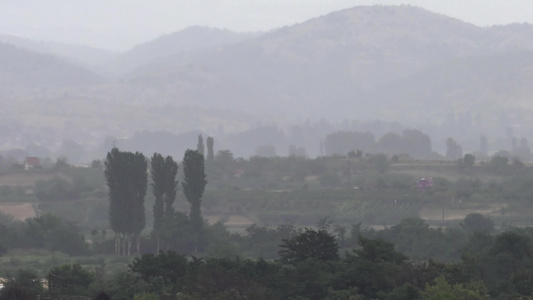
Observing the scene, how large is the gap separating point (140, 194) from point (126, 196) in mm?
1419

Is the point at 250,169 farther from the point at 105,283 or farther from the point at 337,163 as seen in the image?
the point at 105,283

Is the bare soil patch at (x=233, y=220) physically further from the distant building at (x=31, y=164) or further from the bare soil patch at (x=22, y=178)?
the distant building at (x=31, y=164)

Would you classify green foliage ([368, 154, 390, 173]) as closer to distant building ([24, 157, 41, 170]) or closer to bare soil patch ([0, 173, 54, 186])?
bare soil patch ([0, 173, 54, 186])

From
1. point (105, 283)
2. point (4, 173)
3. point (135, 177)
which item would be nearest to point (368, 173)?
point (4, 173)

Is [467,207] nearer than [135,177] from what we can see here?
No

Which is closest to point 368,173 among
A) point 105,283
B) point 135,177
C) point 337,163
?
point 337,163

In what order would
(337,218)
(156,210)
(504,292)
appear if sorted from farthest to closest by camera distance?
(337,218), (156,210), (504,292)

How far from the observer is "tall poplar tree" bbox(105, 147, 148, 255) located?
348 ft

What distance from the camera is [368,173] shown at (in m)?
168

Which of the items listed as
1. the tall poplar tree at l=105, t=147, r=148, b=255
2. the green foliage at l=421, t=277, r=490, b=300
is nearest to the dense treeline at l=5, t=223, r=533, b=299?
the green foliage at l=421, t=277, r=490, b=300

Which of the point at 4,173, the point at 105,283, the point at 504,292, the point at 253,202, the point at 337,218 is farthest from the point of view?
the point at 4,173

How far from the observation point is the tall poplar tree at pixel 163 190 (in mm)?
107375

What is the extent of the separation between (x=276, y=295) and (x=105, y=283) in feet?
27.6

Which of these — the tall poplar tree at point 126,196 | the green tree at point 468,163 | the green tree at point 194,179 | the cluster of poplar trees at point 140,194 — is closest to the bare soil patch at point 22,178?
the green tree at point 468,163
